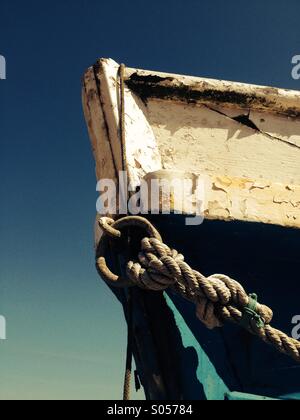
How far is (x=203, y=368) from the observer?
5.61ft

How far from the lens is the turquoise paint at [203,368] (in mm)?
1684

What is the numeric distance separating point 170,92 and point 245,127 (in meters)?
0.30

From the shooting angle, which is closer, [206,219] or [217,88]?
[206,219]

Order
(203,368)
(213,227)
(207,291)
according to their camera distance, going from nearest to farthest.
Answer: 1. (207,291)
2. (213,227)
3. (203,368)

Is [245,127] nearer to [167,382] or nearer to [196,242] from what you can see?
[196,242]

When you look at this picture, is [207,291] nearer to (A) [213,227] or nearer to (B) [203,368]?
(A) [213,227]

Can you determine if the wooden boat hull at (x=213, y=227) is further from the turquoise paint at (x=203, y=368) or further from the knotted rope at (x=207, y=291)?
the knotted rope at (x=207, y=291)

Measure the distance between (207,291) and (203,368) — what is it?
49cm

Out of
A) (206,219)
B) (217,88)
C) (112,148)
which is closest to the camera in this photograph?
(206,219)

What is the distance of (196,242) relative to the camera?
1.67 m

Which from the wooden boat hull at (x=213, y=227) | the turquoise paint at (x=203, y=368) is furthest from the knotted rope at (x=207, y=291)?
the turquoise paint at (x=203, y=368)

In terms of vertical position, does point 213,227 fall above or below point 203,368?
above

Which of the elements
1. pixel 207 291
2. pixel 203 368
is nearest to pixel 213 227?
pixel 207 291

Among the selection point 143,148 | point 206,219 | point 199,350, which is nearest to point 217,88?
point 143,148
